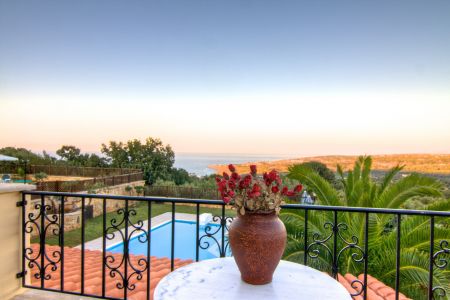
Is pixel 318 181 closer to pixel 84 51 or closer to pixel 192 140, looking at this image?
pixel 84 51

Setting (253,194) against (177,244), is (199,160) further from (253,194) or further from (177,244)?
(253,194)

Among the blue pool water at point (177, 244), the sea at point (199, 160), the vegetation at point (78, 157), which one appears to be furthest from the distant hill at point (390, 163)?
the vegetation at point (78, 157)

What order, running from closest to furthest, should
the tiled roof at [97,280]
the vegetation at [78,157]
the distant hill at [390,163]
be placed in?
the distant hill at [390,163], the tiled roof at [97,280], the vegetation at [78,157]

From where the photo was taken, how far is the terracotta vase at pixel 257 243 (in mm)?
1273

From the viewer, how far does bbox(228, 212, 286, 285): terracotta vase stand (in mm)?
1273

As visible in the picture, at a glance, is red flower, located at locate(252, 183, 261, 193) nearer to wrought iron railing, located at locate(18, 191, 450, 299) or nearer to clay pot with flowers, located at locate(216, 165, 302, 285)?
clay pot with flowers, located at locate(216, 165, 302, 285)

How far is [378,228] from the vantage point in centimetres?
387

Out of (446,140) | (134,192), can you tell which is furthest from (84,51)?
(446,140)

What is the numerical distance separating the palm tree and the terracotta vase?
7.72ft

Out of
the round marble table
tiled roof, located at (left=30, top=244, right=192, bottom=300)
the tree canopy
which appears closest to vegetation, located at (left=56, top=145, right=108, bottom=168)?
the tree canopy

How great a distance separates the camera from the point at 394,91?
8.96 metres

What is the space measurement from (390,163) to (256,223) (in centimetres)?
460

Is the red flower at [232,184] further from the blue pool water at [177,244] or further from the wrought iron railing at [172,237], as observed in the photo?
the blue pool water at [177,244]

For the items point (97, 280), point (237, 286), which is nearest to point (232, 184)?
point (237, 286)
